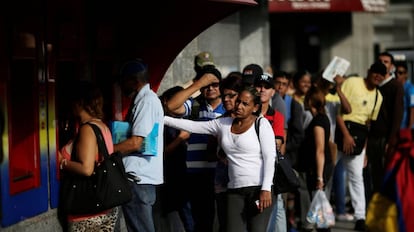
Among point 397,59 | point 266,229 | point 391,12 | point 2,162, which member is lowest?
point 266,229

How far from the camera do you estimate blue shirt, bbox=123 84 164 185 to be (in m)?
7.80

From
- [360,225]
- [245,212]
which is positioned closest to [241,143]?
[245,212]

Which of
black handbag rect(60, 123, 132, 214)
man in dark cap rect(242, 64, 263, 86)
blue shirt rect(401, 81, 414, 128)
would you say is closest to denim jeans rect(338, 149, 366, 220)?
blue shirt rect(401, 81, 414, 128)

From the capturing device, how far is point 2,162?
272 inches

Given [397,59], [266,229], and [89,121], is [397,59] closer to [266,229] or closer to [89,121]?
[266,229]

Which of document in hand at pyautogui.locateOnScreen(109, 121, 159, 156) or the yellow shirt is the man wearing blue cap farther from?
the yellow shirt

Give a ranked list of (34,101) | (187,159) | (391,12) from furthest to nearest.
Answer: (391,12) → (187,159) → (34,101)

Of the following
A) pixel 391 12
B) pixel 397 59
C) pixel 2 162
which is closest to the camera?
pixel 2 162

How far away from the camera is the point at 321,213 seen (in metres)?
10.6

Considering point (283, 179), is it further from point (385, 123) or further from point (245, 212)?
point (385, 123)

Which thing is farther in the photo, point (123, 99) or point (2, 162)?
point (123, 99)

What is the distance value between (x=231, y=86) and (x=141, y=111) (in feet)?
3.54

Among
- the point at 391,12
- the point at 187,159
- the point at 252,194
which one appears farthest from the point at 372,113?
the point at 391,12

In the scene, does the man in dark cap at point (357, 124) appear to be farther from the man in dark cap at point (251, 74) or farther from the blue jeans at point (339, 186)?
the man in dark cap at point (251, 74)
